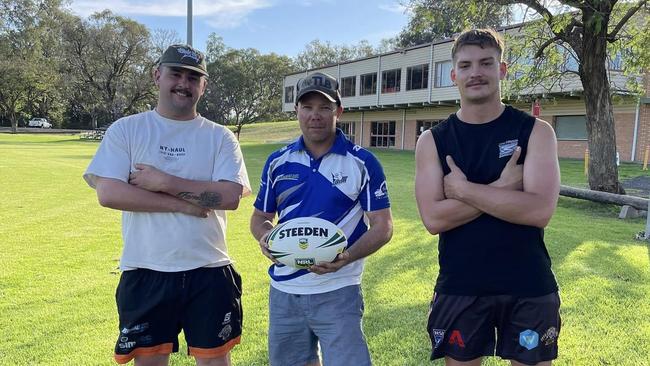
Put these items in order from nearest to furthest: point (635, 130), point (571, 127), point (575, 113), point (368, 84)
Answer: point (635, 130) → point (575, 113) → point (571, 127) → point (368, 84)

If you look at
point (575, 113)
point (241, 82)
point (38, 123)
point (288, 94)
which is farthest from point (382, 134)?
point (38, 123)

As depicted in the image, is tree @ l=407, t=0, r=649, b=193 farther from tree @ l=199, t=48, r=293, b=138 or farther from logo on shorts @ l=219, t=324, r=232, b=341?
tree @ l=199, t=48, r=293, b=138

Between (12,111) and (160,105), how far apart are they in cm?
6165

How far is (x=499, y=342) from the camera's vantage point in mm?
2473

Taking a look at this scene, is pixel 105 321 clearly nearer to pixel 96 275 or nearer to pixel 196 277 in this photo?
pixel 96 275

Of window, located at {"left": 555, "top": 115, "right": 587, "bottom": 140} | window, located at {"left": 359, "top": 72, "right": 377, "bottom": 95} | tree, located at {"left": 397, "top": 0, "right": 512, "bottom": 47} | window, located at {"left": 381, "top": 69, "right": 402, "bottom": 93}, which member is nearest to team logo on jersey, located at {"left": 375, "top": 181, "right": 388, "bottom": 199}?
tree, located at {"left": 397, "top": 0, "right": 512, "bottom": 47}

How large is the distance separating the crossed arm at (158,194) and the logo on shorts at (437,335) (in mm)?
1357

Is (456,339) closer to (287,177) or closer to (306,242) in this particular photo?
(306,242)

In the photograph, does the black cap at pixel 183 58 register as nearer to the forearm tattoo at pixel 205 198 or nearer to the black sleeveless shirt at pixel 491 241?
the forearm tattoo at pixel 205 198

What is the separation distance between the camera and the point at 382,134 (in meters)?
38.2

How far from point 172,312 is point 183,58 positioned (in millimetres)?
1475

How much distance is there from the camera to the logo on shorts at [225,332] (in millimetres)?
2844

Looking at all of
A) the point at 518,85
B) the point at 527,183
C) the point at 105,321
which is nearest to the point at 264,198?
the point at 527,183

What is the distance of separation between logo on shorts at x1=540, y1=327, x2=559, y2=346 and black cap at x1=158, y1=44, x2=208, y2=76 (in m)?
2.35
